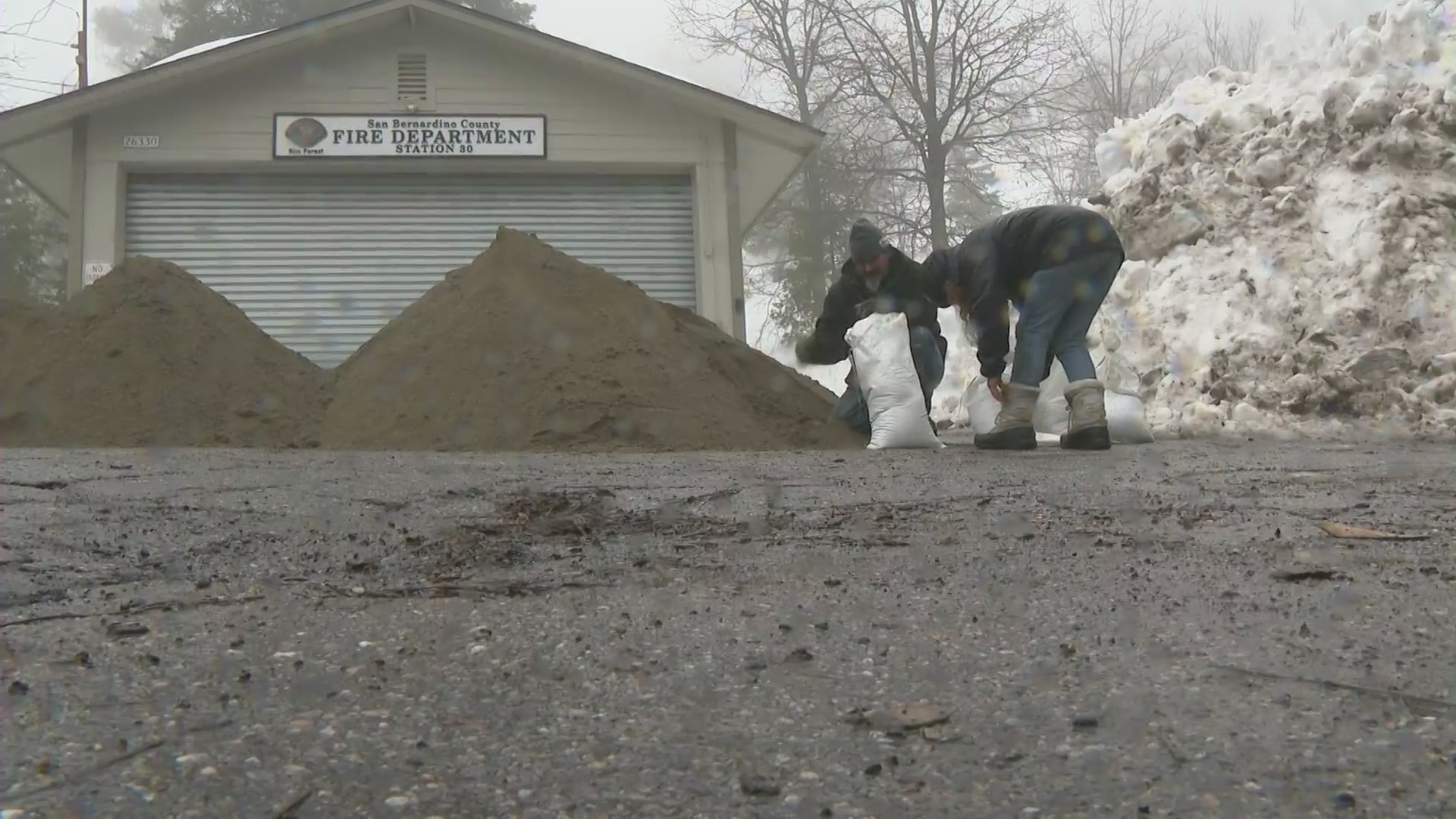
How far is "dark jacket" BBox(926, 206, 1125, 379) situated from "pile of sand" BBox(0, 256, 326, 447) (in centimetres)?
471

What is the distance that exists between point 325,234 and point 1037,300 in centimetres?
935

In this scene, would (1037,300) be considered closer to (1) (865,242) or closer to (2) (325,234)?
(1) (865,242)

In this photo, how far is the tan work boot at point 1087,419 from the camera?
240 inches

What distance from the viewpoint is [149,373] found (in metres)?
7.98

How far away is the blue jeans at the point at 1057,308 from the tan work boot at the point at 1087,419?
0.12 m

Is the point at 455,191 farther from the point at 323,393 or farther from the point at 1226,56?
the point at 1226,56

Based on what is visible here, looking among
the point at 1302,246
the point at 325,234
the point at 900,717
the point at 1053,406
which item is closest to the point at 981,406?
the point at 1053,406

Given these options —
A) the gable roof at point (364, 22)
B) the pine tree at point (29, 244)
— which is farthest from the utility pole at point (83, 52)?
the gable roof at point (364, 22)

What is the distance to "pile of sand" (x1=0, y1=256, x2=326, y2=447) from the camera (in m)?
7.56

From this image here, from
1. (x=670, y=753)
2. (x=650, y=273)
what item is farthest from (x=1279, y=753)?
(x=650, y=273)

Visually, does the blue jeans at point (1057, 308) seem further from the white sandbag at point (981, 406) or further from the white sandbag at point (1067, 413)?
the white sandbag at point (981, 406)

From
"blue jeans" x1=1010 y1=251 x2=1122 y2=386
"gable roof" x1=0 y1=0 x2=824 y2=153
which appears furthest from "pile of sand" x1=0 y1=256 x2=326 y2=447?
"blue jeans" x1=1010 y1=251 x2=1122 y2=386

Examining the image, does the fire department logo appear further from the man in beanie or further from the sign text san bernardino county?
the man in beanie

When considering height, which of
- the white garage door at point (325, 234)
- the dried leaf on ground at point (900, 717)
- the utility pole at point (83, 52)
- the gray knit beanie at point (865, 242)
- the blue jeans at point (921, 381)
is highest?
the utility pole at point (83, 52)
